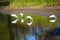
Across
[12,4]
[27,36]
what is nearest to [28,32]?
[27,36]

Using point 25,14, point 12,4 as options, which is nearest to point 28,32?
point 25,14

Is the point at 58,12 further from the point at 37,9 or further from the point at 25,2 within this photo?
the point at 25,2

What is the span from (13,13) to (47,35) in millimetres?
291

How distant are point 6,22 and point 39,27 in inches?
10.1

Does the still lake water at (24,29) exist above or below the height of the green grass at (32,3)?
below

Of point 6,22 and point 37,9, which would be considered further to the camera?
point 6,22

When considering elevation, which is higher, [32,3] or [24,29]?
[32,3]

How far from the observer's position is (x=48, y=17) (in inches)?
46.2

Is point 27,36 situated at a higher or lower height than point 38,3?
lower

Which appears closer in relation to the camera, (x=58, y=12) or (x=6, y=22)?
(x=58, y=12)

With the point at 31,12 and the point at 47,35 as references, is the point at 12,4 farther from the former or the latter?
the point at 47,35

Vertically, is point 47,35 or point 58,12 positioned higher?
point 58,12

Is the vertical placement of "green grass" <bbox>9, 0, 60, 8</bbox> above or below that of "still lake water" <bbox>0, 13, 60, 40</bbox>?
above

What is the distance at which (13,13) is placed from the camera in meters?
1.22
